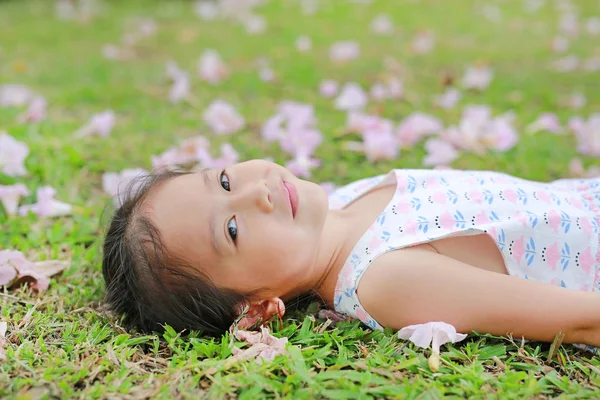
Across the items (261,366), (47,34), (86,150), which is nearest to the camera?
Result: (261,366)

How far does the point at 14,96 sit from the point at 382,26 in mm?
3192

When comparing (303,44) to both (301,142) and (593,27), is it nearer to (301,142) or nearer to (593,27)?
(301,142)

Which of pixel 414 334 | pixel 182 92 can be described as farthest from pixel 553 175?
pixel 182 92

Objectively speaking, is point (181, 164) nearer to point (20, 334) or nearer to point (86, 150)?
point (86, 150)

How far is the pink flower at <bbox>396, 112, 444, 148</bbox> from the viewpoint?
3115mm

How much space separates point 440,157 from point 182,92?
172cm

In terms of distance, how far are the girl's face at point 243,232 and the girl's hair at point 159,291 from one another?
0.10ft

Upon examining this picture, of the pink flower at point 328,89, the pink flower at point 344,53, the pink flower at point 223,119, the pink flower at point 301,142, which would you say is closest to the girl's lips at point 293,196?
the pink flower at point 301,142

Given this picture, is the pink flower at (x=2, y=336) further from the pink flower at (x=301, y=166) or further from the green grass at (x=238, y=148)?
the pink flower at (x=301, y=166)

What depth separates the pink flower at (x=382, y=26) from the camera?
5473 mm

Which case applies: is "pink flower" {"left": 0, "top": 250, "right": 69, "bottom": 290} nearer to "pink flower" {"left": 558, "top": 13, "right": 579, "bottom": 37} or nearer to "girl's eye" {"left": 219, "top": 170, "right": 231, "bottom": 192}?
"girl's eye" {"left": 219, "top": 170, "right": 231, "bottom": 192}

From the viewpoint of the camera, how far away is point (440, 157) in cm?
288

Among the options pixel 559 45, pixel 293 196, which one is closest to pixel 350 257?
pixel 293 196

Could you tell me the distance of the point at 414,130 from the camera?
10.3 ft
